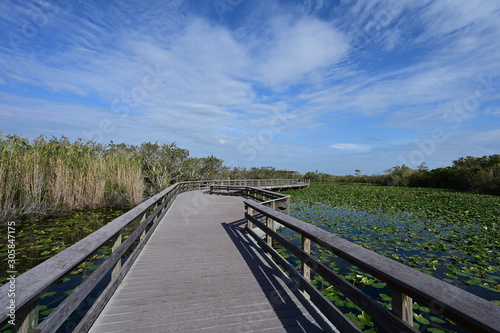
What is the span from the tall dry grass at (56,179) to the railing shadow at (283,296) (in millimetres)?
8172

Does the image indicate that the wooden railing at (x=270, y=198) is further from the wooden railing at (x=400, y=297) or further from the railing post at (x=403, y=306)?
the railing post at (x=403, y=306)

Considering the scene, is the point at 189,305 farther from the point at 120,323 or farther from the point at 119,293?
the point at 119,293

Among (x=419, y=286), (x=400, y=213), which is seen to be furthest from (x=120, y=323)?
(x=400, y=213)

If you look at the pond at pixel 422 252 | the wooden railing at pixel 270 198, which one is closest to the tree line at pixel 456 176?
the pond at pixel 422 252

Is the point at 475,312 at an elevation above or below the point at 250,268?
above

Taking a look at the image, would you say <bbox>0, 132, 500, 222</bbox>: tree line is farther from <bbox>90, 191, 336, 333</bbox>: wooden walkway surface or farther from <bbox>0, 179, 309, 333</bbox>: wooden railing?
<bbox>0, 179, 309, 333</bbox>: wooden railing

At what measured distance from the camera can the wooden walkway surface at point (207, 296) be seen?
2.38 m

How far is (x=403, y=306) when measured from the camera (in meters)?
1.63

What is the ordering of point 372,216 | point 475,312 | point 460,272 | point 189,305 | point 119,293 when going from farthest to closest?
point 372,216 < point 460,272 < point 119,293 < point 189,305 < point 475,312

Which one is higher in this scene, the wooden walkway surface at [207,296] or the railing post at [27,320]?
the railing post at [27,320]

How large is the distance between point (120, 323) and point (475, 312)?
2.79 metres

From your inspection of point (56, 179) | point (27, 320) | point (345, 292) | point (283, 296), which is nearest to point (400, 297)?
point (345, 292)

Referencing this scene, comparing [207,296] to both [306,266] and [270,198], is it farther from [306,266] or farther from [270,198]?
[270,198]

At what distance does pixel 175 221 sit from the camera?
7.74 m
